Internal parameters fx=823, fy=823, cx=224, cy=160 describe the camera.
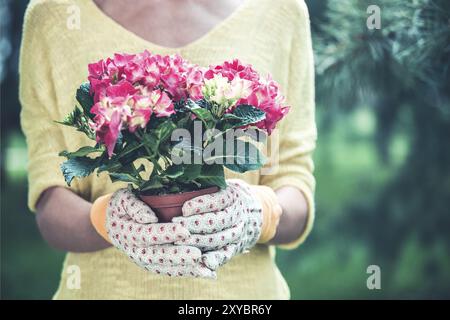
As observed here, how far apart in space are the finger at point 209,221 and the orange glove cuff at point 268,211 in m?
0.15

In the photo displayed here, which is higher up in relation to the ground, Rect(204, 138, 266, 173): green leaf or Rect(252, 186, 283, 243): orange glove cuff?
Rect(204, 138, 266, 173): green leaf

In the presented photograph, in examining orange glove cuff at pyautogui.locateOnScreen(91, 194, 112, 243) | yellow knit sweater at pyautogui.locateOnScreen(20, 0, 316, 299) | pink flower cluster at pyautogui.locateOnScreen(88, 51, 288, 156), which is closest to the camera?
pink flower cluster at pyautogui.locateOnScreen(88, 51, 288, 156)

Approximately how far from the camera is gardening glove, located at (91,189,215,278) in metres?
1.15

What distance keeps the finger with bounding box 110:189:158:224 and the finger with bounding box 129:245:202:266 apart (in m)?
0.04

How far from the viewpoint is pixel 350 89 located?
6.31 feet

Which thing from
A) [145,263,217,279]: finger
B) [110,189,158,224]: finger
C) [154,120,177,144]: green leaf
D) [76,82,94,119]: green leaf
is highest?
[76,82,94,119]: green leaf

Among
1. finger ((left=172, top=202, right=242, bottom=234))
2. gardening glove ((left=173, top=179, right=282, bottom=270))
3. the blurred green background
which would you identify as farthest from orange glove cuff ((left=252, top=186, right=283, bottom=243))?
the blurred green background

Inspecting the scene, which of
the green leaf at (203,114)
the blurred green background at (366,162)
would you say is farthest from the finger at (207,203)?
the blurred green background at (366,162)

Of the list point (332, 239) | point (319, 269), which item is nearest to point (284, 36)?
point (332, 239)

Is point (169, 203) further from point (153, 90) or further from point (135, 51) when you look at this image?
point (135, 51)

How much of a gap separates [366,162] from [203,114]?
285 cm

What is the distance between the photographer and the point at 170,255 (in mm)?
1155

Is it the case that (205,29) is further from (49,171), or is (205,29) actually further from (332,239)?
(332,239)

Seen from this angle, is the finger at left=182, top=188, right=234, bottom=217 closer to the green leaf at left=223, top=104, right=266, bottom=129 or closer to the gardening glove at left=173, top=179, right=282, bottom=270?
the gardening glove at left=173, top=179, right=282, bottom=270
